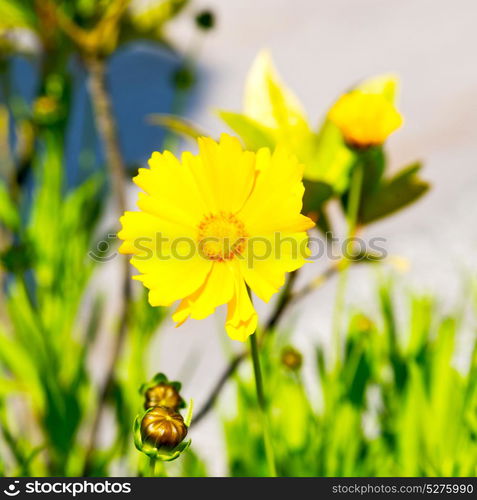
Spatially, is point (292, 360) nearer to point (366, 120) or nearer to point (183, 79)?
point (366, 120)

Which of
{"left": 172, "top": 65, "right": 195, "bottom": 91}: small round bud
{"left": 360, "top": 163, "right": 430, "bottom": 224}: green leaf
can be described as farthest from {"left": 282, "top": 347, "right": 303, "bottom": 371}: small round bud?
{"left": 172, "top": 65, "right": 195, "bottom": 91}: small round bud

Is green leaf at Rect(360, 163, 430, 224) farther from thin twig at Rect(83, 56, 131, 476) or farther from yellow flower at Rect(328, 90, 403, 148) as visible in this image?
thin twig at Rect(83, 56, 131, 476)

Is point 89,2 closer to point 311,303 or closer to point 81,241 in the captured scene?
point 81,241

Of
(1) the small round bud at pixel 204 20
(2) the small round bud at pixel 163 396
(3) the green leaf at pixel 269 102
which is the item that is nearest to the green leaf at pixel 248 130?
(3) the green leaf at pixel 269 102

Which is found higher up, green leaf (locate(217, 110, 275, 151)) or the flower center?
green leaf (locate(217, 110, 275, 151))

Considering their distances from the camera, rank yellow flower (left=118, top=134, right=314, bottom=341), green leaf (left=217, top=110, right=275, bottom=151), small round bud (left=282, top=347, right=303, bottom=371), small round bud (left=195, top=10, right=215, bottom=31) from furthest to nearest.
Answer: small round bud (left=195, top=10, right=215, bottom=31) < small round bud (left=282, top=347, right=303, bottom=371) < green leaf (left=217, top=110, right=275, bottom=151) < yellow flower (left=118, top=134, right=314, bottom=341)
